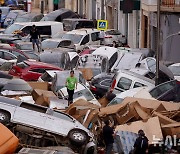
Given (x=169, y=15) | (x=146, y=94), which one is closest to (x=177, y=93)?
(x=146, y=94)

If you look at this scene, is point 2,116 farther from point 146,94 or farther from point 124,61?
point 124,61

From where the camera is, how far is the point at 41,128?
16375mm

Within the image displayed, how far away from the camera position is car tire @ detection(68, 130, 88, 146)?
16578mm

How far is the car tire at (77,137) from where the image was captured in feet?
54.4

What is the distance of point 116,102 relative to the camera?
69.0ft

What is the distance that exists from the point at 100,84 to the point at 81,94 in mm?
2071

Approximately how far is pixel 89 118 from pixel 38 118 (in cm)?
224

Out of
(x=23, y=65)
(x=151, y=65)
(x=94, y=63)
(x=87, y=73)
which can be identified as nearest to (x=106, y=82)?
(x=87, y=73)

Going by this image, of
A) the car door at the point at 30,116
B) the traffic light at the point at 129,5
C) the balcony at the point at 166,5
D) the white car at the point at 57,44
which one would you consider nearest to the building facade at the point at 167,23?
the balcony at the point at 166,5

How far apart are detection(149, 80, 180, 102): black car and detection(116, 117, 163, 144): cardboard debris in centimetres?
366

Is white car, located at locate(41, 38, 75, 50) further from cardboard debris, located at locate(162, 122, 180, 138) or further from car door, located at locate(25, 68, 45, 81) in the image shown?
cardboard debris, located at locate(162, 122, 180, 138)

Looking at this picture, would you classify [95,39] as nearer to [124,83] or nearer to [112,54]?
[112,54]

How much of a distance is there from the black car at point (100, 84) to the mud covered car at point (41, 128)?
740 centimetres

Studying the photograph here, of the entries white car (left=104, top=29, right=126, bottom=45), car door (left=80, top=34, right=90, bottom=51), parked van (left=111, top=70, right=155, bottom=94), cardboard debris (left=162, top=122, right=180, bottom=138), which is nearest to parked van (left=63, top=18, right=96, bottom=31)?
white car (left=104, top=29, right=126, bottom=45)
